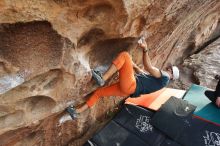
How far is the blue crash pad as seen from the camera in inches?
154

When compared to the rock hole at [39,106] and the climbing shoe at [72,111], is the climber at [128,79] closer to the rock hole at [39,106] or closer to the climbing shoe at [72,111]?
the climbing shoe at [72,111]

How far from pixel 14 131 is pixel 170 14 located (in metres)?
2.04

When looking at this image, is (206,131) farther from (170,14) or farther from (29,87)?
(29,87)

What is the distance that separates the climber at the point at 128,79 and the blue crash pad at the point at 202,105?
76 centimetres

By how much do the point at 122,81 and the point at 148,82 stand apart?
1.39ft

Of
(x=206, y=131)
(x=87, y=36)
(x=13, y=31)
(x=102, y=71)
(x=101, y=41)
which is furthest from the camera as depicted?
(x=206, y=131)

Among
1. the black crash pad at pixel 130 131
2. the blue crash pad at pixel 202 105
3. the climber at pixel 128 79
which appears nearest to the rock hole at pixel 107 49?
the climber at pixel 128 79

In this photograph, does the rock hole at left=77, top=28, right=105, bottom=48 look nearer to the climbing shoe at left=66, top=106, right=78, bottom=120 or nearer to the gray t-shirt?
the climbing shoe at left=66, top=106, right=78, bottom=120

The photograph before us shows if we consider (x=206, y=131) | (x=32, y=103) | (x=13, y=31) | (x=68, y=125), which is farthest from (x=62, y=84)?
(x=206, y=131)

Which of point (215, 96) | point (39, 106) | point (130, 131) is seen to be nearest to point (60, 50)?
point (39, 106)

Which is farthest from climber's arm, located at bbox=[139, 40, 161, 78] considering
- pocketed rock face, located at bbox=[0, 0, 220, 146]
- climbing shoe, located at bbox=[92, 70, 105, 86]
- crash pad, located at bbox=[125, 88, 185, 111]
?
crash pad, located at bbox=[125, 88, 185, 111]

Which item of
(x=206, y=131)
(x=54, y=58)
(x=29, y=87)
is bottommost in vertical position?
(x=206, y=131)

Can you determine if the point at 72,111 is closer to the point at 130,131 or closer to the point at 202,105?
→ the point at 130,131

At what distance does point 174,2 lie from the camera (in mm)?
3209
